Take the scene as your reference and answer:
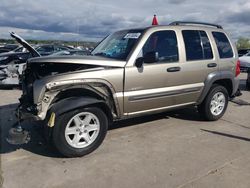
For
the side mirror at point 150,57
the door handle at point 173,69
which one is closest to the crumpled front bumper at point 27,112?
the side mirror at point 150,57

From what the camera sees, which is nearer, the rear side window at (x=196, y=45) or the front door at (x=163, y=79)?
the front door at (x=163, y=79)

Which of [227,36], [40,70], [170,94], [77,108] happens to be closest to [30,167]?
[77,108]

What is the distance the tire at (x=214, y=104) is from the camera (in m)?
6.11

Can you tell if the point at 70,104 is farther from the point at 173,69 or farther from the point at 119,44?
the point at 173,69

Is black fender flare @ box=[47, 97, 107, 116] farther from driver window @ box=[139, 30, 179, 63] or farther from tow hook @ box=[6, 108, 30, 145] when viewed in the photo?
driver window @ box=[139, 30, 179, 63]

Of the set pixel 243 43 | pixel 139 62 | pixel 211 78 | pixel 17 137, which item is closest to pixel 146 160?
pixel 139 62

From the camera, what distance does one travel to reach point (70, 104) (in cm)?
420

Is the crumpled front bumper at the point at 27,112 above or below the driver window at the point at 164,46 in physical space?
below

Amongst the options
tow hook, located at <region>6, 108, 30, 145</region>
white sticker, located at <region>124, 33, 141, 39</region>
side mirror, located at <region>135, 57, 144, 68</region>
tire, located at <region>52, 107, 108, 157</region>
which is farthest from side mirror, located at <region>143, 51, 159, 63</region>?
tow hook, located at <region>6, 108, 30, 145</region>

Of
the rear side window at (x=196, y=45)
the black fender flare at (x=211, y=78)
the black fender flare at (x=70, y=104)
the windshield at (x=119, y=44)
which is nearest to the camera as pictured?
the black fender flare at (x=70, y=104)

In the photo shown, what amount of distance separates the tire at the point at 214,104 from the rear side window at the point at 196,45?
725 mm

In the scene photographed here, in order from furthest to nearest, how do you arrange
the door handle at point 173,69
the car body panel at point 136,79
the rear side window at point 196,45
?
1. the rear side window at point 196,45
2. the door handle at point 173,69
3. the car body panel at point 136,79

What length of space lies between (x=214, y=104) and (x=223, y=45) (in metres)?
1.22

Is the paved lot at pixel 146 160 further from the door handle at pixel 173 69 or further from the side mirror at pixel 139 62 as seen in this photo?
the side mirror at pixel 139 62
